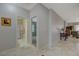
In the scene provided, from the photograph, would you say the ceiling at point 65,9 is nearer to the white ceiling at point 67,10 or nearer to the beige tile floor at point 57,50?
the white ceiling at point 67,10

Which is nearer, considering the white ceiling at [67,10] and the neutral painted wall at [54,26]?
the white ceiling at [67,10]

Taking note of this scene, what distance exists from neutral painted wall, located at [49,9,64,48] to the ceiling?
9 cm

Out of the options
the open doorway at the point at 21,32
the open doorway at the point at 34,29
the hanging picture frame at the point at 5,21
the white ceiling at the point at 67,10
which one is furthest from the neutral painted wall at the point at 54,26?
the hanging picture frame at the point at 5,21

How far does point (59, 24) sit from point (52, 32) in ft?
0.80

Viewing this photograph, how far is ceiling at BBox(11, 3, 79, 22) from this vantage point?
1917 mm

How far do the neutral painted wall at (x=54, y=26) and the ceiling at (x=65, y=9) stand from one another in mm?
90

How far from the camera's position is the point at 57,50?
6.82 feet

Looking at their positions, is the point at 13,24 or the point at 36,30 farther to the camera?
the point at 36,30

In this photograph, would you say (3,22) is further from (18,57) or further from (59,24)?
(59,24)

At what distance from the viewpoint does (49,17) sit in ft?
6.81

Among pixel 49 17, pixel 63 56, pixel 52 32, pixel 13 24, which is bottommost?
pixel 63 56

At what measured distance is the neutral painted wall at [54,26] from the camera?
2.09 m

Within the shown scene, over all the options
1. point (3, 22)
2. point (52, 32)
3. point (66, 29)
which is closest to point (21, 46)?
point (3, 22)

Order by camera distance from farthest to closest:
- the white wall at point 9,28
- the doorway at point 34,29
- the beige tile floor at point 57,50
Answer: the doorway at point 34,29 → the beige tile floor at point 57,50 → the white wall at point 9,28
